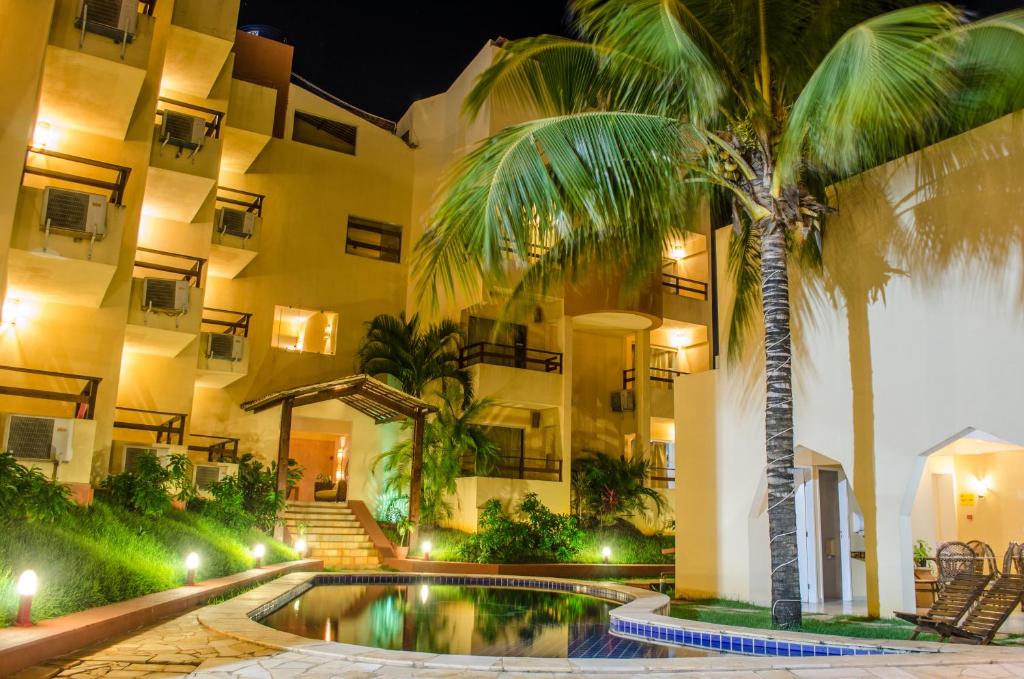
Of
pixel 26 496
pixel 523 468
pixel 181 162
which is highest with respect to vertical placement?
pixel 181 162

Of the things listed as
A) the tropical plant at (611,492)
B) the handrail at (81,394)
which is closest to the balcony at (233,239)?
the handrail at (81,394)

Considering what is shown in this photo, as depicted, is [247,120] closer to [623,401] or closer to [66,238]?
[66,238]

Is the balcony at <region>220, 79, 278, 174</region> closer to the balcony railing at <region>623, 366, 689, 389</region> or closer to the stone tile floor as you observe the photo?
the balcony railing at <region>623, 366, 689, 389</region>

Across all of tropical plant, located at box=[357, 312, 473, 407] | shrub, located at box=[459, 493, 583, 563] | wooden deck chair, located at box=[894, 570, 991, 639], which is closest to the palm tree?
wooden deck chair, located at box=[894, 570, 991, 639]

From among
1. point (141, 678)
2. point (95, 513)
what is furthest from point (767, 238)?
point (95, 513)

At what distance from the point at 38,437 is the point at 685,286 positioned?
63.3ft

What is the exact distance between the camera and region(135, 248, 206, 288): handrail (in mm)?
17188

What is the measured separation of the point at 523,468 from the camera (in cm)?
2253

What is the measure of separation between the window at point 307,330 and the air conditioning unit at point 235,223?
3131 mm

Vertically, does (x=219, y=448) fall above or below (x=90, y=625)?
above

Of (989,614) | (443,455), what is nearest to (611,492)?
(443,455)

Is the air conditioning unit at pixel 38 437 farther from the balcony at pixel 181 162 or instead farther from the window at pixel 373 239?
the window at pixel 373 239

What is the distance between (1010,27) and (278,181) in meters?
18.9

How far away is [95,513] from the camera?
38.3 feet
